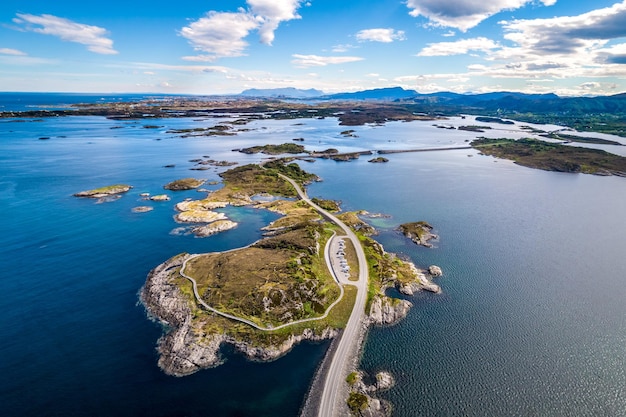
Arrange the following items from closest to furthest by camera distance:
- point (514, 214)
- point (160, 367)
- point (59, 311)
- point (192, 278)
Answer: point (160, 367), point (59, 311), point (192, 278), point (514, 214)

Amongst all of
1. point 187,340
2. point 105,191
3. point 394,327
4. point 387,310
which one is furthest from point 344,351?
point 105,191

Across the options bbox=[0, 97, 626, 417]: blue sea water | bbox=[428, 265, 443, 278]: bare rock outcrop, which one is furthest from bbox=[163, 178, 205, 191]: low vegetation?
bbox=[428, 265, 443, 278]: bare rock outcrop

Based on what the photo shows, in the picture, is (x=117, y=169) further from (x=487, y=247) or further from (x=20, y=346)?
(x=487, y=247)

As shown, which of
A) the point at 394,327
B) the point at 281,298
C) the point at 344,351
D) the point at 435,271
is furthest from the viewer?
the point at 435,271

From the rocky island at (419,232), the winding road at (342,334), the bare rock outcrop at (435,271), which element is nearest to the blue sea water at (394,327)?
the bare rock outcrop at (435,271)

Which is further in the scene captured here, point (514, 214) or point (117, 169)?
point (117, 169)

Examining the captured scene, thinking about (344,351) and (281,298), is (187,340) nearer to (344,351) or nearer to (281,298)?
(281,298)

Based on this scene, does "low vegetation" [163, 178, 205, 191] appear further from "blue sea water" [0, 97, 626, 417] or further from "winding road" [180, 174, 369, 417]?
"winding road" [180, 174, 369, 417]

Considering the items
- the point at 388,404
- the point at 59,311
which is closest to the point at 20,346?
the point at 59,311
